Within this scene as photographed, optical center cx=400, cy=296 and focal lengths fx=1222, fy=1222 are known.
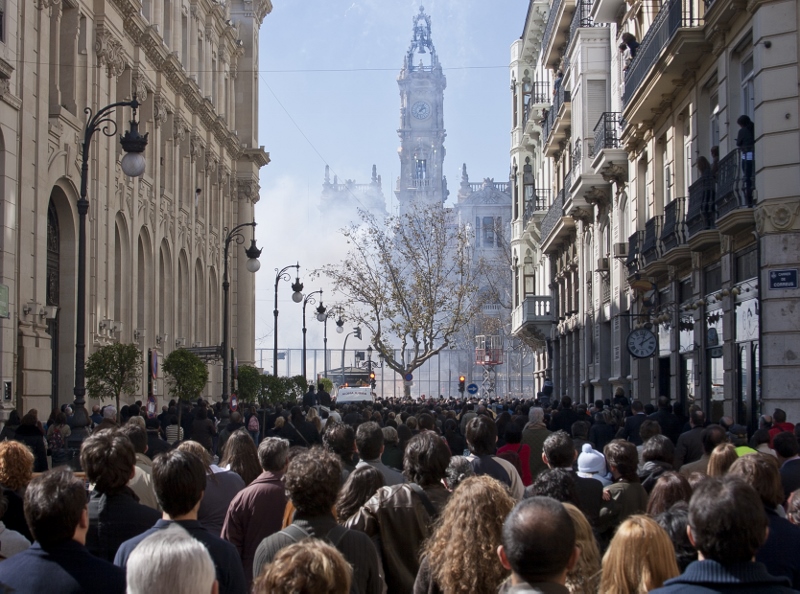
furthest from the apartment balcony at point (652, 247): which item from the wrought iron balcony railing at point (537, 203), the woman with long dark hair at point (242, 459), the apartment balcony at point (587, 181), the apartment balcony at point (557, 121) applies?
the wrought iron balcony railing at point (537, 203)

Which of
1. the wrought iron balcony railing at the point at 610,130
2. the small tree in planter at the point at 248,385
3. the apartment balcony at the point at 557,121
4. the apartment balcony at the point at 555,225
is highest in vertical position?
the apartment balcony at the point at 557,121

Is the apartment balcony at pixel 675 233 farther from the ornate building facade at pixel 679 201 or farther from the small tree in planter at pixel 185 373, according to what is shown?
the small tree in planter at pixel 185 373

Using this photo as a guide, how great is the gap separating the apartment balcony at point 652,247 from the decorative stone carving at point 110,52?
1575 centimetres

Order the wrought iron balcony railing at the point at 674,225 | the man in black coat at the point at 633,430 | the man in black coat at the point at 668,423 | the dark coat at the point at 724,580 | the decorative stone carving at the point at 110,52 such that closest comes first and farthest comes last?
1. the dark coat at the point at 724,580
2. the man in black coat at the point at 633,430
3. the man in black coat at the point at 668,423
4. the wrought iron balcony railing at the point at 674,225
5. the decorative stone carving at the point at 110,52

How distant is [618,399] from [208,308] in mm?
30268

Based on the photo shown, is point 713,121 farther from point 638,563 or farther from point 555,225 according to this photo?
point 555,225

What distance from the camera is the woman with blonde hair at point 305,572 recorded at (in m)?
4.06

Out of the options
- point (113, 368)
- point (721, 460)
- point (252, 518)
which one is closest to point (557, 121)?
point (113, 368)

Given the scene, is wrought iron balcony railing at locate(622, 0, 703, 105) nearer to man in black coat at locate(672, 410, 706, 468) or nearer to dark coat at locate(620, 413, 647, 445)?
dark coat at locate(620, 413, 647, 445)

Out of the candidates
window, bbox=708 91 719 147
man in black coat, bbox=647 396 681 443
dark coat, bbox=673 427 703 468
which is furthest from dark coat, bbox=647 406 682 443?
window, bbox=708 91 719 147

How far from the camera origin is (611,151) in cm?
3175

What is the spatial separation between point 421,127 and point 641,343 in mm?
160253

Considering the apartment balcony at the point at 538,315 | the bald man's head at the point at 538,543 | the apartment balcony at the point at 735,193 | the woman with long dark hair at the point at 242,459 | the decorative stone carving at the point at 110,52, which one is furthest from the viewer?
the apartment balcony at the point at 538,315

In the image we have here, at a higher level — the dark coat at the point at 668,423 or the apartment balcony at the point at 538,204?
the apartment balcony at the point at 538,204
